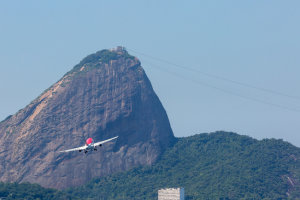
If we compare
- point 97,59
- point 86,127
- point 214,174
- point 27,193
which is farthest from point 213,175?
point 27,193

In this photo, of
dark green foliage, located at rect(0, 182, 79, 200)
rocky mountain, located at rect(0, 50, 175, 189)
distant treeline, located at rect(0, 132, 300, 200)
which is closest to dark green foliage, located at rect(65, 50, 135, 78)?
rocky mountain, located at rect(0, 50, 175, 189)

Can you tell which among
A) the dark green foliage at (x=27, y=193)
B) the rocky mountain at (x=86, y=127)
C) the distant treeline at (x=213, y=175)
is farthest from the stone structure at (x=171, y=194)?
the dark green foliage at (x=27, y=193)

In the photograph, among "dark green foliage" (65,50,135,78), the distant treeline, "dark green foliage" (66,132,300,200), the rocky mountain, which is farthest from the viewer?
"dark green foliage" (65,50,135,78)

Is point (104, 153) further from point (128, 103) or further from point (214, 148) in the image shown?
point (214, 148)

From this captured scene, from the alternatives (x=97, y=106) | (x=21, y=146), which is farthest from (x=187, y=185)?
(x=21, y=146)

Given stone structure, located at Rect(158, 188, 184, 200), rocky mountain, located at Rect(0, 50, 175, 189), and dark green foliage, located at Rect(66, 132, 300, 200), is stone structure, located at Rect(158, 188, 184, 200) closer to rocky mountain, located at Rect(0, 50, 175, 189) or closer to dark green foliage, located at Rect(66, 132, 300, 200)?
dark green foliage, located at Rect(66, 132, 300, 200)

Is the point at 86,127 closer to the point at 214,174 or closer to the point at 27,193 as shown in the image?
the point at 27,193

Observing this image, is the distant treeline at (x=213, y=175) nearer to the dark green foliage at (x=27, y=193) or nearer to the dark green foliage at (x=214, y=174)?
the dark green foliage at (x=214, y=174)
